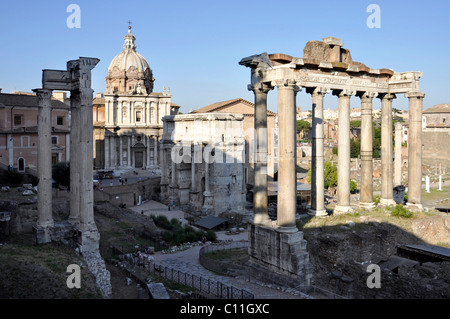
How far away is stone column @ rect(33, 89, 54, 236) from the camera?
16984mm

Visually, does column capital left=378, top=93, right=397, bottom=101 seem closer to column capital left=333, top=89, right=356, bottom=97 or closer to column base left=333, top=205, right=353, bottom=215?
column capital left=333, top=89, right=356, bottom=97

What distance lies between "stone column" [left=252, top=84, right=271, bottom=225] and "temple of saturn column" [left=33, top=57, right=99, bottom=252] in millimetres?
6297

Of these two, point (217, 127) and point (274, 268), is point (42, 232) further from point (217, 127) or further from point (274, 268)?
point (217, 127)

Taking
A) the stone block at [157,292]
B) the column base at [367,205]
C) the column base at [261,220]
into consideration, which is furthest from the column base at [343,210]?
the stone block at [157,292]

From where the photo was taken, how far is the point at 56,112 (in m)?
41.3

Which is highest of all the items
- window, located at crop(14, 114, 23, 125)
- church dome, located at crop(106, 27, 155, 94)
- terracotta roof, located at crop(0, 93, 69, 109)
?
church dome, located at crop(106, 27, 155, 94)

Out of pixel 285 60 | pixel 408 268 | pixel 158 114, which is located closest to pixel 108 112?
pixel 158 114

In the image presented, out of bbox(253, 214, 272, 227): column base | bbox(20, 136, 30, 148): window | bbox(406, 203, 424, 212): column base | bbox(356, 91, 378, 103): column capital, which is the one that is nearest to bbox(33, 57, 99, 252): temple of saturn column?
bbox(253, 214, 272, 227): column base

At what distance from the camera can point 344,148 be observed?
54.4 ft

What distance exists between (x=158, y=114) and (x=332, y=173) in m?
20.1

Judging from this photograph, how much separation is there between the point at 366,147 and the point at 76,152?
36.9ft

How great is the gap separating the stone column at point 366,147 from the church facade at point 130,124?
3456cm

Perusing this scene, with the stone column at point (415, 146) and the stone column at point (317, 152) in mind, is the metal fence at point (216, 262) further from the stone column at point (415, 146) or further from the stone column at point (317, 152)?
the stone column at point (415, 146)
